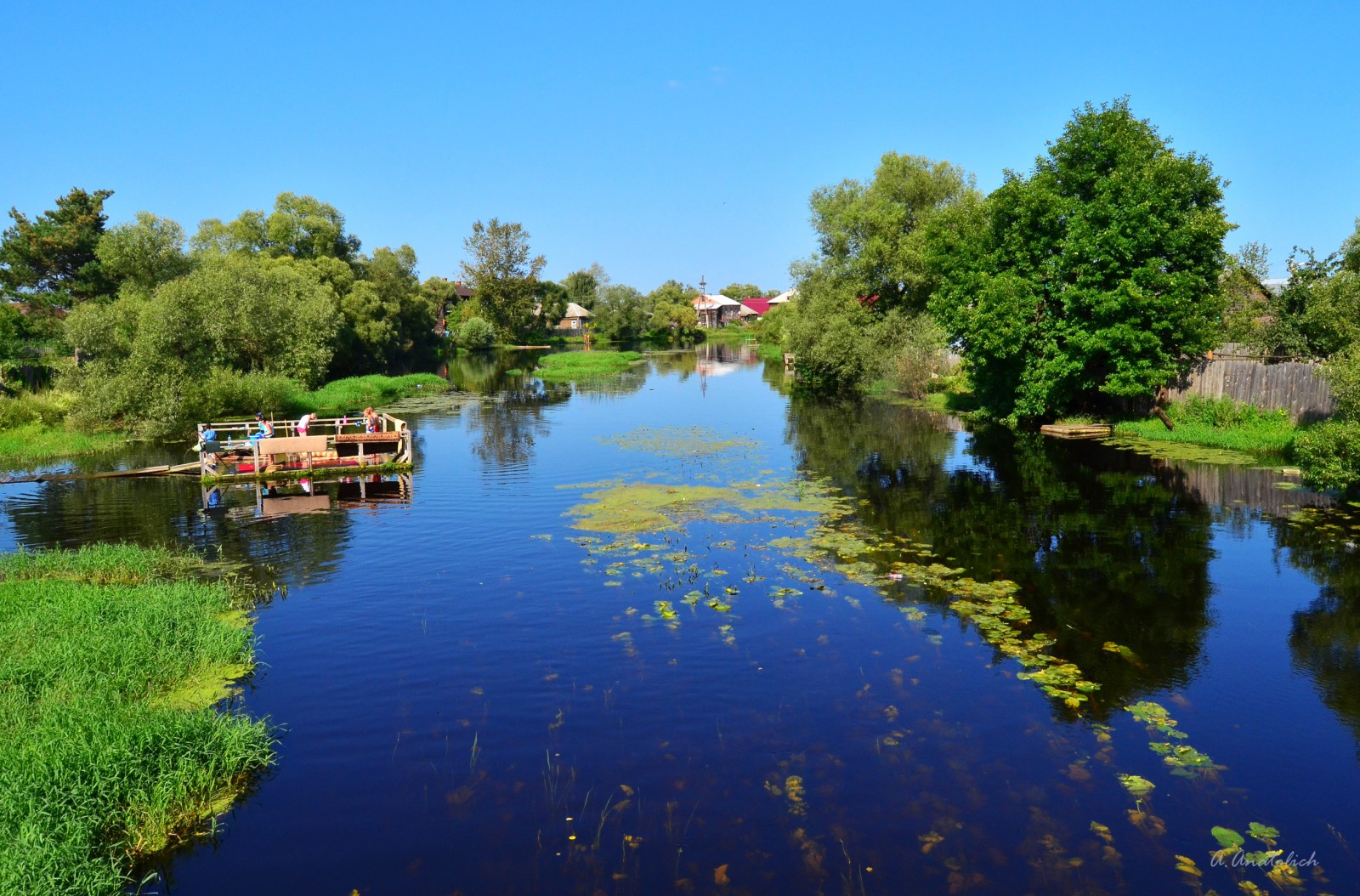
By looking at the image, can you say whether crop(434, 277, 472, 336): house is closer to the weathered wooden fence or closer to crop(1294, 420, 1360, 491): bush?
the weathered wooden fence

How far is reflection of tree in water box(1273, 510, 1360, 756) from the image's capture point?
41.9 feet

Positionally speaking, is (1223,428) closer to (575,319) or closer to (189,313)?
(189,313)

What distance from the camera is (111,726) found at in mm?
10922

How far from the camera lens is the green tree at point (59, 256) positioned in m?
57.0

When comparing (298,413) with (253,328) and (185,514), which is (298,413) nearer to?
(253,328)

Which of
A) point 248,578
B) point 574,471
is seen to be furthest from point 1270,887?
point 574,471

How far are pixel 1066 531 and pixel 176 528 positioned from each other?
23131mm

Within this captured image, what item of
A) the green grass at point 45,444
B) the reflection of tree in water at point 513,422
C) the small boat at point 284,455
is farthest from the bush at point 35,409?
the reflection of tree in water at point 513,422

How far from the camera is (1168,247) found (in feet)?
115

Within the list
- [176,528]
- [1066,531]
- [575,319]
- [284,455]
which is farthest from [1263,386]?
[575,319]

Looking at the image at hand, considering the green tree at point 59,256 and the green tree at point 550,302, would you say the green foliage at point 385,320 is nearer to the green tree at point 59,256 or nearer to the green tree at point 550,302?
the green tree at point 59,256

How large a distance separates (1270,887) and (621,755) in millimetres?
7001

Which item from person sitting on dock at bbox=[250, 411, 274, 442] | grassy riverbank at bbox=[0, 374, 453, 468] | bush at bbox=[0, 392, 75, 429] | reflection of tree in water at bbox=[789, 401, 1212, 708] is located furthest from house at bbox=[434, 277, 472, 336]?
reflection of tree in water at bbox=[789, 401, 1212, 708]

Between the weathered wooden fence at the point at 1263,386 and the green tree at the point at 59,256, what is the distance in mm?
63848
